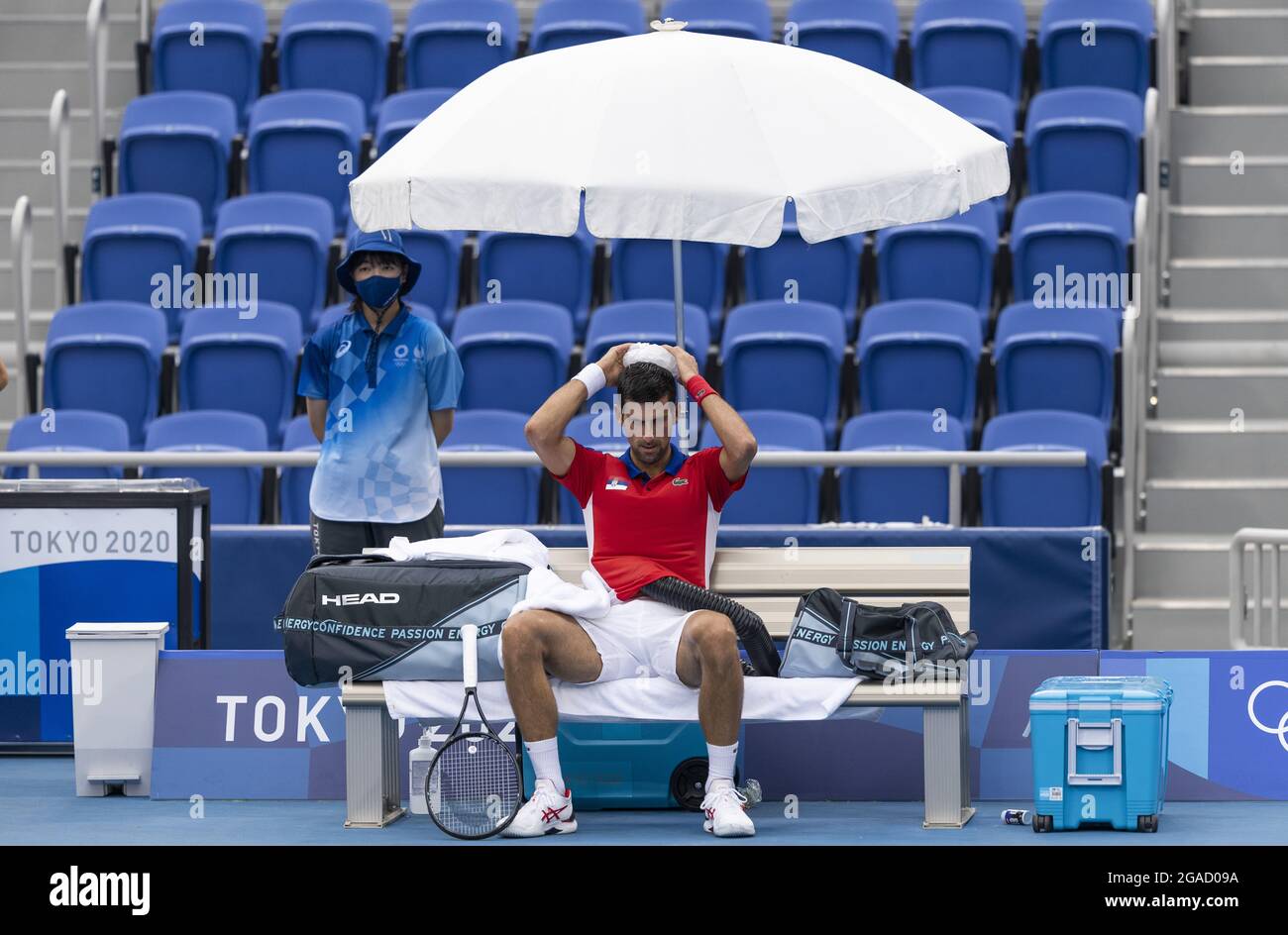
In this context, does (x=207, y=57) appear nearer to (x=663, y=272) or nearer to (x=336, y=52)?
(x=336, y=52)

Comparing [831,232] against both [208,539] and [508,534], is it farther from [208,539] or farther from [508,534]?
[208,539]

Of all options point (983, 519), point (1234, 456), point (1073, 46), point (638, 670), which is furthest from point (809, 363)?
point (638, 670)

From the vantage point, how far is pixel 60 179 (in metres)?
11.8

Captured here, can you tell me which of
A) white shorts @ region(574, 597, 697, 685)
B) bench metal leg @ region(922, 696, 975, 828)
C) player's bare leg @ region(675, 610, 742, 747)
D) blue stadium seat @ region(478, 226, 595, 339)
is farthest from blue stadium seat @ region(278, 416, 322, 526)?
bench metal leg @ region(922, 696, 975, 828)

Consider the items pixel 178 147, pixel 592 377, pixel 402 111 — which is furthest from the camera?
pixel 178 147

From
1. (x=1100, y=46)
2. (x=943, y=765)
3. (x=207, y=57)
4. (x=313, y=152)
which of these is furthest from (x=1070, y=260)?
(x=207, y=57)

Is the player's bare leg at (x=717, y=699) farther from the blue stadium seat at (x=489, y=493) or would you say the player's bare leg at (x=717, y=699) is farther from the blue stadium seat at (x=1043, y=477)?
the blue stadium seat at (x=1043, y=477)

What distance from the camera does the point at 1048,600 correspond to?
326 inches

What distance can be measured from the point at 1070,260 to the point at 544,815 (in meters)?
5.59

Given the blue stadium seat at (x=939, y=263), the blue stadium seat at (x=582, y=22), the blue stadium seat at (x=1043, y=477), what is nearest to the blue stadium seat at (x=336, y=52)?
the blue stadium seat at (x=582, y=22)

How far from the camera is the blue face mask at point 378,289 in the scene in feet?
23.7

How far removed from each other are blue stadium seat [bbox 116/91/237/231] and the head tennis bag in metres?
6.76

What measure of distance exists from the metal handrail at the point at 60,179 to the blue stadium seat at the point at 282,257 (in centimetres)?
91
